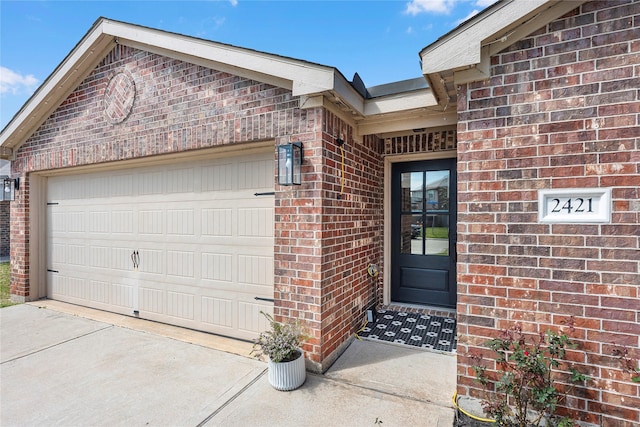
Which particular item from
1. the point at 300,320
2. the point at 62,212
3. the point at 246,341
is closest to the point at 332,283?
the point at 300,320

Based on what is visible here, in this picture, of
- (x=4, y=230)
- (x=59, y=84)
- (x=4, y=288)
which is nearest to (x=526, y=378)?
(x=59, y=84)

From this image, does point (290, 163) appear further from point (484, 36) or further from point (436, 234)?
point (436, 234)

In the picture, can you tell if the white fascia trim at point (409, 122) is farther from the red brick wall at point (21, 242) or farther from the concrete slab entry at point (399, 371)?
the red brick wall at point (21, 242)

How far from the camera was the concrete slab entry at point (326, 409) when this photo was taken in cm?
228

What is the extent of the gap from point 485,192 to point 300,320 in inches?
80.6

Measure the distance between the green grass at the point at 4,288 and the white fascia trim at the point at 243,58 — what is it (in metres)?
5.03

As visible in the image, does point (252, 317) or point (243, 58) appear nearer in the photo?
point (243, 58)

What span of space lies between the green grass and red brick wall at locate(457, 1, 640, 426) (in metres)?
7.27

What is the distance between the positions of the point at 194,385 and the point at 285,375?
869 millimetres

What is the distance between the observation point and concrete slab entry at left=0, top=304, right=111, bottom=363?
357 cm

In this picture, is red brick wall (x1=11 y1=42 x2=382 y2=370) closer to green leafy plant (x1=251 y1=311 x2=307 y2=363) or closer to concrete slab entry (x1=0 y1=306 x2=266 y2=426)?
green leafy plant (x1=251 y1=311 x2=307 y2=363)

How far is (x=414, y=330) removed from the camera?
385cm

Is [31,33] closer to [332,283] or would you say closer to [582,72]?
[332,283]

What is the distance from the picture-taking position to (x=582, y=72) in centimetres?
211
